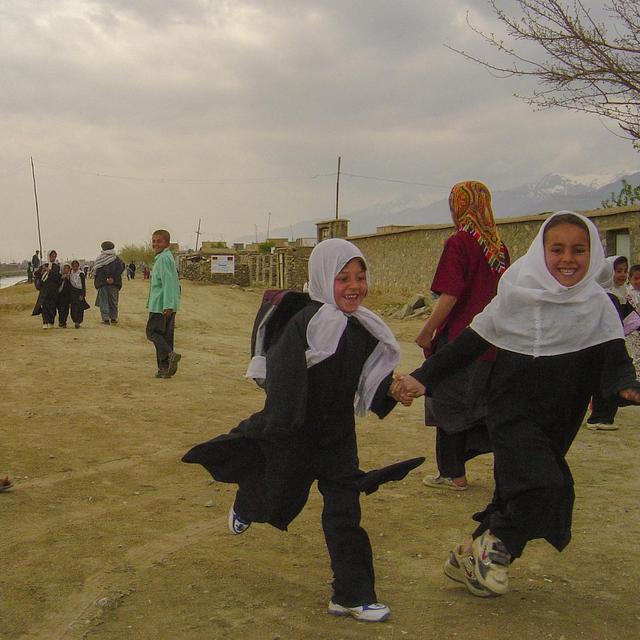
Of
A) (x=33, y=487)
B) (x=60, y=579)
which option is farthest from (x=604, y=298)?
(x=33, y=487)

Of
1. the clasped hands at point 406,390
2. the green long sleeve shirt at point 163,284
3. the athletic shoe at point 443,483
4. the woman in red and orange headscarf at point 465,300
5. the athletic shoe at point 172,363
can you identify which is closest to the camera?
the clasped hands at point 406,390

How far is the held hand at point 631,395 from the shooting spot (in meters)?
3.23

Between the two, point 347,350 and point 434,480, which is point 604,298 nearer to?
point 347,350

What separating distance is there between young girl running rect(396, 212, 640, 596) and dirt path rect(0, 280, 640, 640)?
0.29 meters

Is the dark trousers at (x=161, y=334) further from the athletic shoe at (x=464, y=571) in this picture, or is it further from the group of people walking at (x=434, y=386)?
the athletic shoe at (x=464, y=571)

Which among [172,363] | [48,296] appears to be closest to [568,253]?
[172,363]

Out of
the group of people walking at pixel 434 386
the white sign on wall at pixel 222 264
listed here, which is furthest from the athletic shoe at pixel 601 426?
the white sign on wall at pixel 222 264

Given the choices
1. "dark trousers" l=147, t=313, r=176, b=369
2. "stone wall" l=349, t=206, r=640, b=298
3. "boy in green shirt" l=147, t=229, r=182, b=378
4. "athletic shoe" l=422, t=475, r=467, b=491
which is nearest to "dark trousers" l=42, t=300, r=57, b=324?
"dark trousers" l=147, t=313, r=176, b=369

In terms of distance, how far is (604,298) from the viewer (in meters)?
3.49

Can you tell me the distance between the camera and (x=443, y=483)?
5.38 metres

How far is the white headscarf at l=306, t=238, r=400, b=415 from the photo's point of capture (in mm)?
3490

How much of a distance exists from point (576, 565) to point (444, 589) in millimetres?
726

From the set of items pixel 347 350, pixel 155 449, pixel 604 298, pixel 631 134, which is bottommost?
pixel 155 449

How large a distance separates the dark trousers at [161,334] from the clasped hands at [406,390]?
21.9 ft
